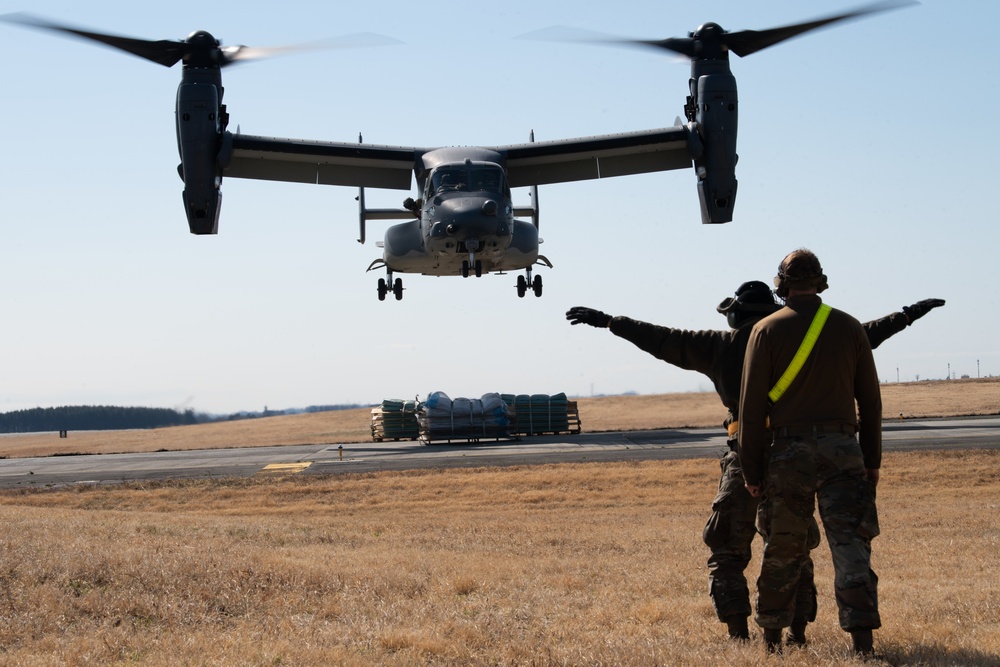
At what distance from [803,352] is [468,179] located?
23653 millimetres

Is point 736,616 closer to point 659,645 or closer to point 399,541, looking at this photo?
point 659,645

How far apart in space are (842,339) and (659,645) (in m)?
2.11

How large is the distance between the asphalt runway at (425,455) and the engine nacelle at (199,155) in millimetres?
8639

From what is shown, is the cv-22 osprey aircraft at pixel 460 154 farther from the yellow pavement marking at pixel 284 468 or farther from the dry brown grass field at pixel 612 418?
the dry brown grass field at pixel 612 418

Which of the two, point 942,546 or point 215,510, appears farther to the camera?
point 215,510

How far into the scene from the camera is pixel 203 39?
28.8 metres

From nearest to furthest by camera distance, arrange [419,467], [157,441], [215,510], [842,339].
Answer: [842,339], [215,510], [419,467], [157,441]

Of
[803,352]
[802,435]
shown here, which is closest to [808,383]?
[803,352]

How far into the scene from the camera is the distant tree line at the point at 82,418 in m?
195

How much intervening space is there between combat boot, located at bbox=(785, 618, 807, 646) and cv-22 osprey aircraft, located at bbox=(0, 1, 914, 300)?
71.8 feet

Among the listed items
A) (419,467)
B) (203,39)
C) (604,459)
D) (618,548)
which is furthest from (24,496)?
(618,548)

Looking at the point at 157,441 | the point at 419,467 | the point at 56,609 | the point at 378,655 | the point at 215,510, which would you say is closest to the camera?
the point at 378,655

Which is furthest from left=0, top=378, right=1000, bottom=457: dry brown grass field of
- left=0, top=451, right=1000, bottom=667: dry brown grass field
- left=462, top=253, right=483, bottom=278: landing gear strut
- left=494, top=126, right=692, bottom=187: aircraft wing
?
left=0, top=451, right=1000, bottom=667: dry brown grass field

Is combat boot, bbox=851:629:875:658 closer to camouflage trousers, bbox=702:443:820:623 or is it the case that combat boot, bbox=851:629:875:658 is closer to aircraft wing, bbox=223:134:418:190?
camouflage trousers, bbox=702:443:820:623
